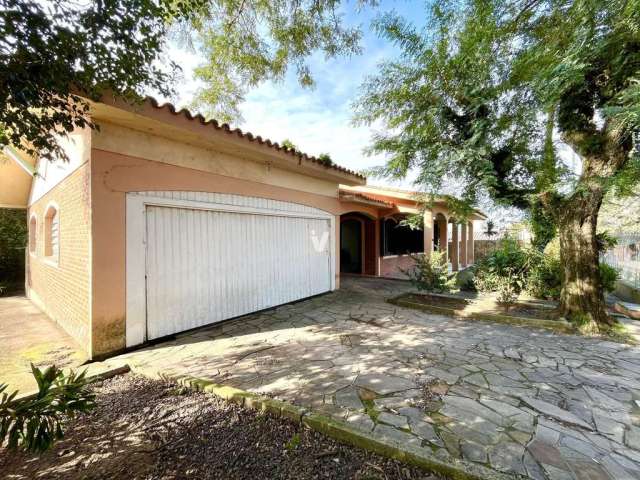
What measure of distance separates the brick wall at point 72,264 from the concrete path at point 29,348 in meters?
0.15

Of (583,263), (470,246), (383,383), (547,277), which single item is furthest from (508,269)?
(470,246)

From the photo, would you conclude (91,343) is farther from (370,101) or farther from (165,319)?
(370,101)

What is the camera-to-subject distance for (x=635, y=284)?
756cm

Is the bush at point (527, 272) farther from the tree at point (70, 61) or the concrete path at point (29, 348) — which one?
the concrete path at point (29, 348)

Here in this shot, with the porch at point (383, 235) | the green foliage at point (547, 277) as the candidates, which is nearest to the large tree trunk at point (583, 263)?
the green foliage at point (547, 277)

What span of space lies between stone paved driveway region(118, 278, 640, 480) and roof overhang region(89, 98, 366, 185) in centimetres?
338

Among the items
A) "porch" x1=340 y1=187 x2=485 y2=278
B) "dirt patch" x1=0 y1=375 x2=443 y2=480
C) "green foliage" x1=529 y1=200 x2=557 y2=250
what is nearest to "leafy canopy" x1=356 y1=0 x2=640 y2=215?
"green foliage" x1=529 y1=200 x2=557 y2=250

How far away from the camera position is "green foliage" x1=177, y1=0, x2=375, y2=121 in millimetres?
5305

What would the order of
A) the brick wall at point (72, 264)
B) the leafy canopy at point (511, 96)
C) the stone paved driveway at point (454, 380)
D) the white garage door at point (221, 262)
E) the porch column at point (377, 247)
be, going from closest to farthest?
the stone paved driveway at point (454, 380)
the leafy canopy at point (511, 96)
the brick wall at point (72, 264)
the white garage door at point (221, 262)
the porch column at point (377, 247)

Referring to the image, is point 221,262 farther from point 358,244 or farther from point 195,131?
point 358,244

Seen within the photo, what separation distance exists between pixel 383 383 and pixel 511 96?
5.96 m

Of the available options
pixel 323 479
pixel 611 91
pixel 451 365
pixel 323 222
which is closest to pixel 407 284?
pixel 323 222

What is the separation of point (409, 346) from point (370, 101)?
216 inches

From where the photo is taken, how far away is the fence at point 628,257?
758 cm
